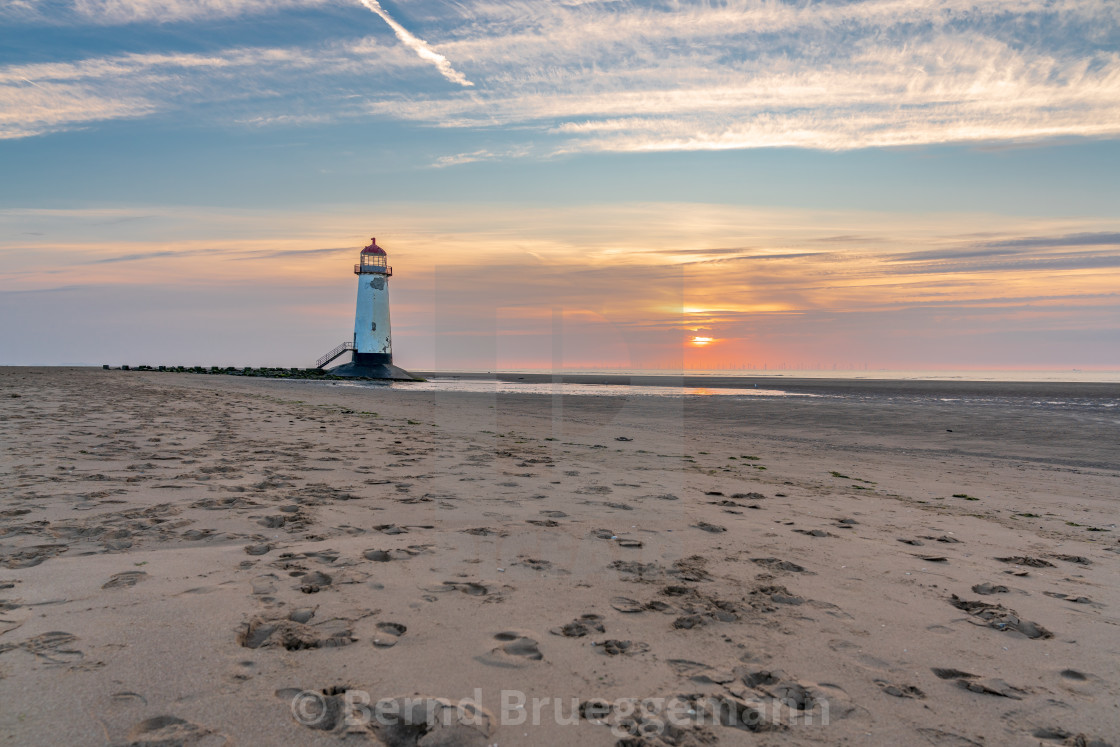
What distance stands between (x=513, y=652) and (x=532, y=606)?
631mm

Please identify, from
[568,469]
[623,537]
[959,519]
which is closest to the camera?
[623,537]

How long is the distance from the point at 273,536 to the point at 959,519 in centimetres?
709

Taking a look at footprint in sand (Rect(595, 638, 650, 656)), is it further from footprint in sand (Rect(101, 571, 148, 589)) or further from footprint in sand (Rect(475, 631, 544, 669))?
footprint in sand (Rect(101, 571, 148, 589))

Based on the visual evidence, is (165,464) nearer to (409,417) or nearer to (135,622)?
(135,622)

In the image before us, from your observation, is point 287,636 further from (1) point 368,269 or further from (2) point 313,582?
(1) point 368,269

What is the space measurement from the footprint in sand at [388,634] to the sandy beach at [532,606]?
0.05 feet

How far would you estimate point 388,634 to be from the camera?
343 centimetres

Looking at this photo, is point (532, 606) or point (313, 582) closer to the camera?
point (532, 606)

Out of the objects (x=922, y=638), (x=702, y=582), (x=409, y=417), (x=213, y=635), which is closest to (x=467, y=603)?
(x=213, y=635)

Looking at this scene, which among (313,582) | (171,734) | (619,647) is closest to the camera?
(171,734)

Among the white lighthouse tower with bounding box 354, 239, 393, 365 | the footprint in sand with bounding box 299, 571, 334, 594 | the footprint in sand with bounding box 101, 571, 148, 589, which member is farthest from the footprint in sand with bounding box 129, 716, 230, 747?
the white lighthouse tower with bounding box 354, 239, 393, 365

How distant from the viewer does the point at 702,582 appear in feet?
14.8

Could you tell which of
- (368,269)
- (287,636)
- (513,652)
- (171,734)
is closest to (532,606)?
(513,652)

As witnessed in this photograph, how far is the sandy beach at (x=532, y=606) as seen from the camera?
2.73m
